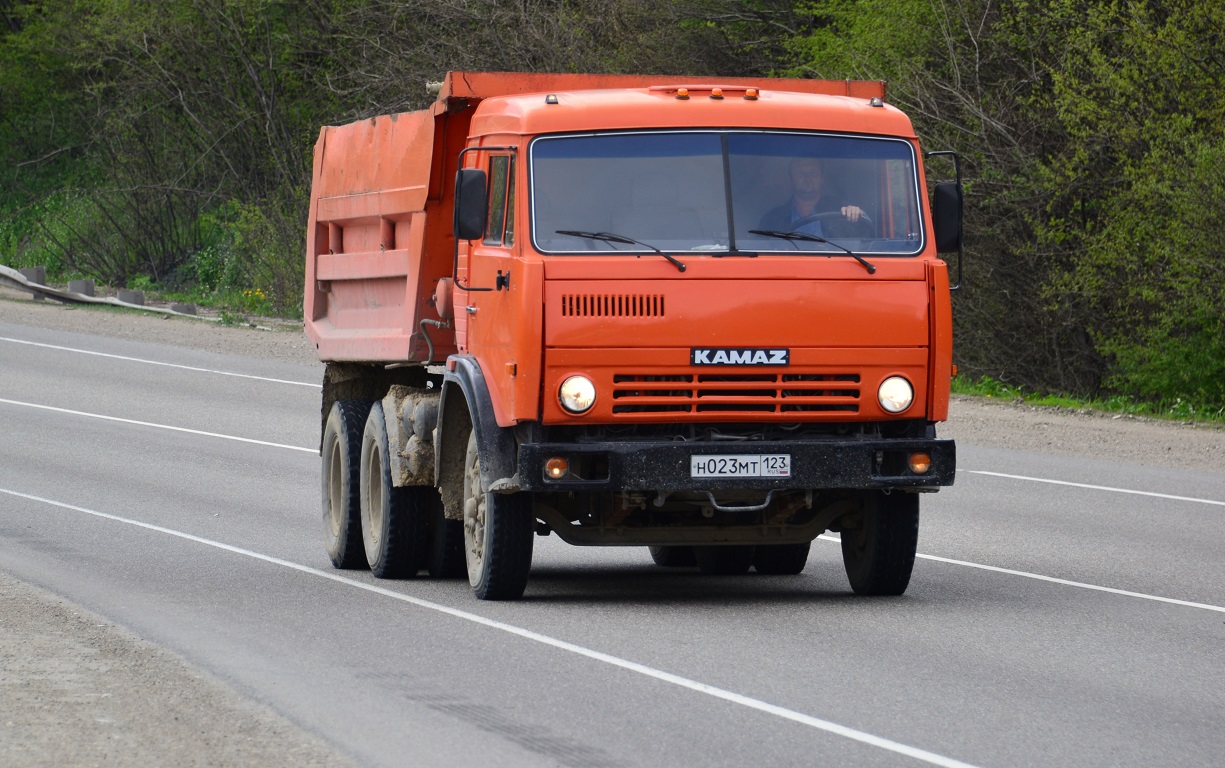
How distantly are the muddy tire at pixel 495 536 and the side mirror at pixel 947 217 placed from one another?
2.48 m

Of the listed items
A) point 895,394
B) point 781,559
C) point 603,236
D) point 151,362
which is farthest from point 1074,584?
point 151,362

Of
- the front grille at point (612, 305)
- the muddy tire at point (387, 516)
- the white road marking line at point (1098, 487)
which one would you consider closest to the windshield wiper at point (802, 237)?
the front grille at point (612, 305)

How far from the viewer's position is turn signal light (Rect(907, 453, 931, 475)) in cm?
1013

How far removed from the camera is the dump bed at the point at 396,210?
37.3 ft

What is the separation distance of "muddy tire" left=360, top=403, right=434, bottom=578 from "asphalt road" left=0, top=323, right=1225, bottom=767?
234mm

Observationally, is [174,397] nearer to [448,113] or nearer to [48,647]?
[448,113]

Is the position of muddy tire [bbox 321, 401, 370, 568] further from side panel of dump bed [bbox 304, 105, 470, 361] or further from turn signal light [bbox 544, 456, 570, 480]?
turn signal light [bbox 544, 456, 570, 480]

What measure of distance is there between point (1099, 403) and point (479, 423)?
15060 mm

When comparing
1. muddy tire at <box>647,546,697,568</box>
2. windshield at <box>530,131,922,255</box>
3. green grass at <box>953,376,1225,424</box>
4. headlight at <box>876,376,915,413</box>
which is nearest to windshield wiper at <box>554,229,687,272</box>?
windshield at <box>530,131,922,255</box>

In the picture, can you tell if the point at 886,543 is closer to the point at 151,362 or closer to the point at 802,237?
the point at 802,237

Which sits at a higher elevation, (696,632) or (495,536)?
(495,536)

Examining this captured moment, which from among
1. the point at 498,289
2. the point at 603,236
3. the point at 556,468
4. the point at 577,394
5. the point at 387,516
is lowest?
the point at 387,516

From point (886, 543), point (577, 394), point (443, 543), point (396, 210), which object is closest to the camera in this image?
point (577, 394)

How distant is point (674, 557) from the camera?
42.2 feet
